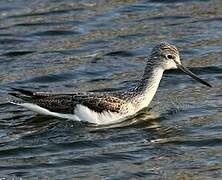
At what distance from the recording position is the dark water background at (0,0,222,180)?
13086mm

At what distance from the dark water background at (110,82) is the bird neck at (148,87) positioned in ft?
0.86

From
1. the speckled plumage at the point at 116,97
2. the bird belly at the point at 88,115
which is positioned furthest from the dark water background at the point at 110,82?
the speckled plumage at the point at 116,97

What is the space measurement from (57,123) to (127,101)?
1.11 m

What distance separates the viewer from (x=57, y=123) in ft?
49.6

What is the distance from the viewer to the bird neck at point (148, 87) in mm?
15352

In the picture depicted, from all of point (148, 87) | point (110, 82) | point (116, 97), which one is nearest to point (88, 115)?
point (116, 97)

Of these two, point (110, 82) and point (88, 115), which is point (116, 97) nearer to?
point (88, 115)

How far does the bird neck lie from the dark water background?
0.86ft

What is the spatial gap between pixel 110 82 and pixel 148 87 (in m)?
1.67

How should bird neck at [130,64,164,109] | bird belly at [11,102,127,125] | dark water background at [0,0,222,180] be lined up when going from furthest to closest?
bird neck at [130,64,164,109]
bird belly at [11,102,127,125]
dark water background at [0,0,222,180]

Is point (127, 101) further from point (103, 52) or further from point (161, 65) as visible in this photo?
point (103, 52)

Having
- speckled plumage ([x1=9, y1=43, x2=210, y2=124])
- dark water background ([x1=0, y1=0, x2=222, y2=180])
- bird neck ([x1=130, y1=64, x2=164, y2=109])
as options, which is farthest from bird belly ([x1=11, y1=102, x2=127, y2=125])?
bird neck ([x1=130, y1=64, x2=164, y2=109])

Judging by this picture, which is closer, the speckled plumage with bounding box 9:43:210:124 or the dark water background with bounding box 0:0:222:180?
the dark water background with bounding box 0:0:222:180

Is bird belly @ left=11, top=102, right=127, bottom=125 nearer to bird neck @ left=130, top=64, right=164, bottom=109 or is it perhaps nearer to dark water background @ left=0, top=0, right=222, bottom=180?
dark water background @ left=0, top=0, right=222, bottom=180
